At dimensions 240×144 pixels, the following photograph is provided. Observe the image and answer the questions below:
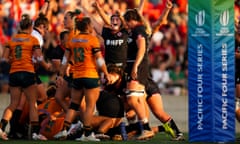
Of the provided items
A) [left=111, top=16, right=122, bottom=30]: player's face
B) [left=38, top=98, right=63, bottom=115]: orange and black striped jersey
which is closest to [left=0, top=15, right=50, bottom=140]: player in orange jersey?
[left=38, top=98, right=63, bottom=115]: orange and black striped jersey

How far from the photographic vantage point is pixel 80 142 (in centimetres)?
1419

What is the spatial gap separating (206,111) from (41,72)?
11558mm

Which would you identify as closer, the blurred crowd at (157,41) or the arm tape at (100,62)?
the arm tape at (100,62)

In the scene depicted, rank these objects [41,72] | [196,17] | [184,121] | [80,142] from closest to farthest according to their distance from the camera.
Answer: [196,17] < [80,142] < [184,121] < [41,72]

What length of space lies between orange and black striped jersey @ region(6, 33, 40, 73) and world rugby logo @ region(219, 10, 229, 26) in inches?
121

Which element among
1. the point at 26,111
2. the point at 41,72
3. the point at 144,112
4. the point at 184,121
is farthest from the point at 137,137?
the point at 41,72

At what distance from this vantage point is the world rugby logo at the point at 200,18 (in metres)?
13.3

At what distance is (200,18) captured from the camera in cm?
1328

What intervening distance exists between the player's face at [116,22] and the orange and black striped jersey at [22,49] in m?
1.37

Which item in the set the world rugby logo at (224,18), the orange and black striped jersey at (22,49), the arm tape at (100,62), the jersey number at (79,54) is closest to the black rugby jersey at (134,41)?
the arm tape at (100,62)

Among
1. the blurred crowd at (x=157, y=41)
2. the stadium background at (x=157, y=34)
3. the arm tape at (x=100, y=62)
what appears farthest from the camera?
the blurred crowd at (x=157, y=41)

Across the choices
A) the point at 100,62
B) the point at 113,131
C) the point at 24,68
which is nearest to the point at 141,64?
the point at 100,62

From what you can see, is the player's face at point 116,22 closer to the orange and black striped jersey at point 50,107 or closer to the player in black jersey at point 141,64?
the player in black jersey at point 141,64

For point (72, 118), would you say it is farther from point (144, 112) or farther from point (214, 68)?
point (214, 68)
